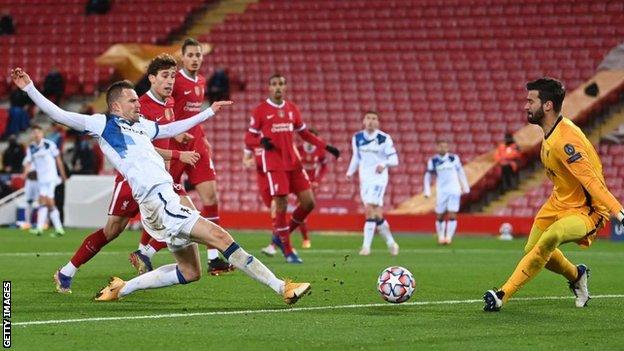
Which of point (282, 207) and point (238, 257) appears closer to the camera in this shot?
point (238, 257)

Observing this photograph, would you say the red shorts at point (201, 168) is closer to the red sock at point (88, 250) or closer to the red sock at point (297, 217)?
the red sock at point (88, 250)

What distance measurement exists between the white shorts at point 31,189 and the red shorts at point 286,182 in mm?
11205

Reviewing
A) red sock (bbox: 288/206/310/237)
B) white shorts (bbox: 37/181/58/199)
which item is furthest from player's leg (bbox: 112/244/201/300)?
white shorts (bbox: 37/181/58/199)

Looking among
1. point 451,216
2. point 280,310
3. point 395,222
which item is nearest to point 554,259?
point 280,310

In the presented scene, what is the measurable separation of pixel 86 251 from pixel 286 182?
5126mm

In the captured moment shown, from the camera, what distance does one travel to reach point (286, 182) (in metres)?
16.4

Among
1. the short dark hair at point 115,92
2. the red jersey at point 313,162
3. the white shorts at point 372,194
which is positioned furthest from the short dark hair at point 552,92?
the red jersey at point 313,162

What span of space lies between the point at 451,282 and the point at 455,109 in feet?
55.8

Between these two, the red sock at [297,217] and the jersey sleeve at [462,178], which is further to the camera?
the jersey sleeve at [462,178]

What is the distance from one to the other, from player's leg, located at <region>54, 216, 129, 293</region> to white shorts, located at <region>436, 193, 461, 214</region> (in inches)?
506

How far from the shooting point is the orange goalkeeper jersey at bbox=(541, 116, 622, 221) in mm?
9805

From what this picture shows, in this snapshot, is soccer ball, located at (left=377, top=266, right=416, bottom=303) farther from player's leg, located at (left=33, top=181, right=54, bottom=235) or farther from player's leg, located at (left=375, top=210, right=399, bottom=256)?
player's leg, located at (left=33, top=181, right=54, bottom=235)

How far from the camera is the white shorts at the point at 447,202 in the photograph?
24.0 metres

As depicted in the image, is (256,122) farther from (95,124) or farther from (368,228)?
(95,124)
